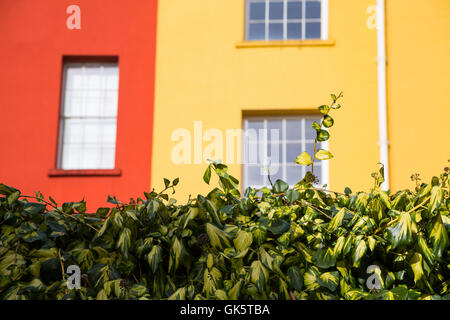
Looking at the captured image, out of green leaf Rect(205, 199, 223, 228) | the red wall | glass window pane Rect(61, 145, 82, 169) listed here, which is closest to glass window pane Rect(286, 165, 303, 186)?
the red wall

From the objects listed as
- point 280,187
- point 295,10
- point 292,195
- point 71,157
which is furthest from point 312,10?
point 292,195

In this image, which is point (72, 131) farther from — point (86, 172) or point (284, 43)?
point (284, 43)

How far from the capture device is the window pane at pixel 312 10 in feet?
30.1

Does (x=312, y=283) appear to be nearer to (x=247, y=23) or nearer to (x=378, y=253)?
(x=378, y=253)

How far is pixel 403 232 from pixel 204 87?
7019mm

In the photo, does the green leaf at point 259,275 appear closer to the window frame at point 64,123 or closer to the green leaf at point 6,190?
the green leaf at point 6,190

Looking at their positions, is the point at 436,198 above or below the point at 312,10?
below

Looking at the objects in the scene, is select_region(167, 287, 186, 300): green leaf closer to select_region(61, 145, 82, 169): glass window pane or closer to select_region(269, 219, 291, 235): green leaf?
select_region(269, 219, 291, 235): green leaf

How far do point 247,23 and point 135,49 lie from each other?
2.04m

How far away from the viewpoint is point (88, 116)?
8.94 metres

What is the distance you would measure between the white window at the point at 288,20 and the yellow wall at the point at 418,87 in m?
1.22

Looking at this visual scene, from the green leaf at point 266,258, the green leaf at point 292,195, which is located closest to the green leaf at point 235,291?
the green leaf at point 266,258

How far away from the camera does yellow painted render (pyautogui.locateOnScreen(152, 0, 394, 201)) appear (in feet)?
28.1

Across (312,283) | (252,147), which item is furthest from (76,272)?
(252,147)
